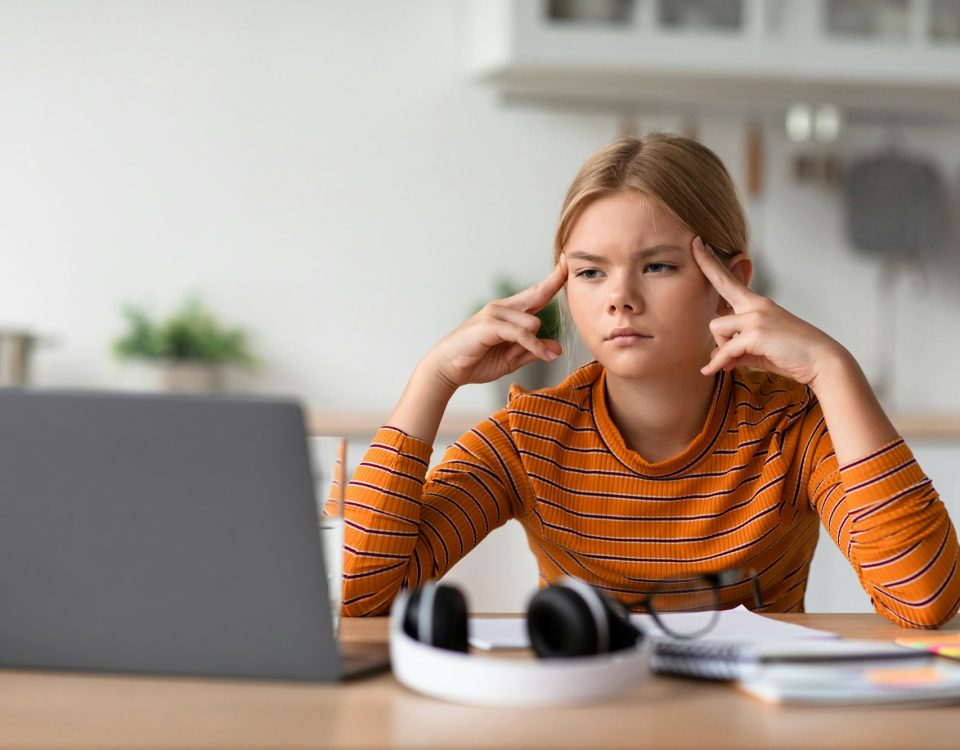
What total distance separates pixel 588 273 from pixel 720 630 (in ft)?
1.59

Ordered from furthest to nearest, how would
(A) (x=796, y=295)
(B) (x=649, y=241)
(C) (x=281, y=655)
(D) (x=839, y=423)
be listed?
(A) (x=796, y=295), (B) (x=649, y=241), (D) (x=839, y=423), (C) (x=281, y=655)

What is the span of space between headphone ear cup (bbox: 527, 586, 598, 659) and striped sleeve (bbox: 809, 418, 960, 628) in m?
0.46

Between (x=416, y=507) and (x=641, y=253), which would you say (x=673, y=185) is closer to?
(x=641, y=253)

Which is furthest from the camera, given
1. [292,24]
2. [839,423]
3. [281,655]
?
[292,24]

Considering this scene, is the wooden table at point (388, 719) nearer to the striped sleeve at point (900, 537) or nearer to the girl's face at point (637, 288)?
the striped sleeve at point (900, 537)

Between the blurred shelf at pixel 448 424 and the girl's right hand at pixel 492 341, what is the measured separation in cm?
111

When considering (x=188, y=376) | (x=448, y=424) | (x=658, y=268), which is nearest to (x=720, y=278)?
(x=658, y=268)

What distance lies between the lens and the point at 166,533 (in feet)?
2.57

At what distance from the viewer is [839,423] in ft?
3.94

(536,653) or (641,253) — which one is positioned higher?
(641,253)

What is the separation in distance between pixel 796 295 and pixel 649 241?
6.36 feet

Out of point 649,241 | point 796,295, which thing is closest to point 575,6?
point 796,295

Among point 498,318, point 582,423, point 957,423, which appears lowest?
point 957,423

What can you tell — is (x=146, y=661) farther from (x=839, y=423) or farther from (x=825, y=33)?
(x=825, y=33)
